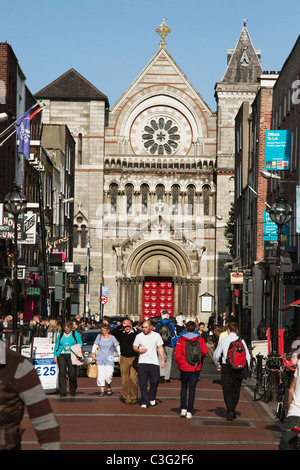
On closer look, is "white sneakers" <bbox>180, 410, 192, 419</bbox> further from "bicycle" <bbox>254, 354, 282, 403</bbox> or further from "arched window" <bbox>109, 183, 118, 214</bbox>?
"arched window" <bbox>109, 183, 118, 214</bbox>

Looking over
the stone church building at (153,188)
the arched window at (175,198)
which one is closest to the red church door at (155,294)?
the stone church building at (153,188)

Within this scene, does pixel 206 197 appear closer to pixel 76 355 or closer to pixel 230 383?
pixel 76 355

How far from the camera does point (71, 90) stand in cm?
7044

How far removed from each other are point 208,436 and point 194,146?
Answer: 2248 inches

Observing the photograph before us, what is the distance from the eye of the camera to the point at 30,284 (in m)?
45.7

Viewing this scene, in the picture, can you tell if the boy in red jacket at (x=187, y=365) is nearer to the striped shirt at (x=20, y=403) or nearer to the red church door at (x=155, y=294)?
the striped shirt at (x=20, y=403)

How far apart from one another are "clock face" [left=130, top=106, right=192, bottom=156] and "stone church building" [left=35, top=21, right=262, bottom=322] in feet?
0.25

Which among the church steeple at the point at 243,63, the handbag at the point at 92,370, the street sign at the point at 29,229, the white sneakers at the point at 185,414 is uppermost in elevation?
the church steeple at the point at 243,63

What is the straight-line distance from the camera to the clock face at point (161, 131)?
7044 cm

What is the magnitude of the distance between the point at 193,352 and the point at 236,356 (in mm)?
871

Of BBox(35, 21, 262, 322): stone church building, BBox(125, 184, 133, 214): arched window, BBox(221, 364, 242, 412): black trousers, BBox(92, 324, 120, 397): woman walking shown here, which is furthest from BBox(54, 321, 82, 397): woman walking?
BBox(125, 184, 133, 214): arched window

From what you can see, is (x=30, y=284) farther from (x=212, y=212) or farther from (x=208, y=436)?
(x=208, y=436)

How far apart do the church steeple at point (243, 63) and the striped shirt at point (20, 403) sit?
65.3 metres

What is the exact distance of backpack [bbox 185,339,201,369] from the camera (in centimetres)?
1720
